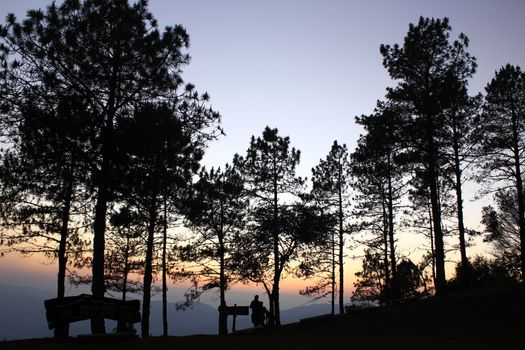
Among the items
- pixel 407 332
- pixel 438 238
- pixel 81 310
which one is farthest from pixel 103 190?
pixel 438 238

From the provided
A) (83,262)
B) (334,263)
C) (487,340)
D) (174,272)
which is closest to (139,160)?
(487,340)

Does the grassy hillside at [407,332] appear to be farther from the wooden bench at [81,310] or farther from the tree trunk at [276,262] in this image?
the tree trunk at [276,262]

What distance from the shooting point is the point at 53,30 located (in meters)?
13.4

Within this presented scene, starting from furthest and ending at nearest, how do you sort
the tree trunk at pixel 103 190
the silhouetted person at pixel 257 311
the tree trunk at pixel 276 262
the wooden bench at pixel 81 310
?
1. the tree trunk at pixel 276 262
2. the silhouetted person at pixel 257 311
3. the tree trunk at pixel 103 190
4. the wooden bench at pixel 81 310

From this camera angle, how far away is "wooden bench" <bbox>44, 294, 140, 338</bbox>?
Answer: 1245cm

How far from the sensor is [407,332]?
13.7 metres

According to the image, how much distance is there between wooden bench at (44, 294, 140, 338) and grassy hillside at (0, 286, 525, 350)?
Answer: 710mm

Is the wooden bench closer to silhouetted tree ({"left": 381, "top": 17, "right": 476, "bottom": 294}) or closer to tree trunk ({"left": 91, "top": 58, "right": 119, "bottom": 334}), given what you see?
tree trunk ({"left": 91, "top": 58, "right": 119, "bottom": 334})

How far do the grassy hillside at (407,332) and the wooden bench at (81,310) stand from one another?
2.33 feet

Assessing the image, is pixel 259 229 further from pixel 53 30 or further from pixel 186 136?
pixel 53 30

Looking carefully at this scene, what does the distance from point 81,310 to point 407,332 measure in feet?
31.5

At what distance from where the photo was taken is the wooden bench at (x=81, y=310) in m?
12.4

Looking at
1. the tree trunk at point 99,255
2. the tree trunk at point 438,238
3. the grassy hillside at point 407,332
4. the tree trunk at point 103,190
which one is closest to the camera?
the grassy hillside at point 407,332

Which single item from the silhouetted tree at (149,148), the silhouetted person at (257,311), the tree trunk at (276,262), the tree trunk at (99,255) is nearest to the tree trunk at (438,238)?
the silhouetted person at (257,311)
